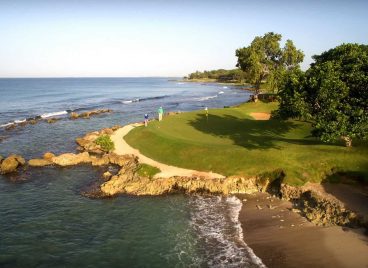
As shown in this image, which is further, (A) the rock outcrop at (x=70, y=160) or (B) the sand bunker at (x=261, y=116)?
(B) the sand bunker at (x=261, y=116)

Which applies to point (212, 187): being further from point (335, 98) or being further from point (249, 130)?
point (249, 130)

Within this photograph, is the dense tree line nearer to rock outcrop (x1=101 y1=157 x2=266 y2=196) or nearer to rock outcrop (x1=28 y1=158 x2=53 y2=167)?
rock outcrop (x1=101 y1=157 x2=266 y2=196)

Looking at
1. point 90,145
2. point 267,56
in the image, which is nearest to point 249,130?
point 90,145

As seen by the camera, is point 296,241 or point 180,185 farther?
point 180,185

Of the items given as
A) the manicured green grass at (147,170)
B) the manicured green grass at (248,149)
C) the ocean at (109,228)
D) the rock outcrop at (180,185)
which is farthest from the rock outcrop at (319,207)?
the manicured green grass at (147,170)

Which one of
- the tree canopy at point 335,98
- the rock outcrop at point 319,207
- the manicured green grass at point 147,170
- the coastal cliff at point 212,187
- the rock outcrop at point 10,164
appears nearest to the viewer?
the rock outcrop at point 319,207

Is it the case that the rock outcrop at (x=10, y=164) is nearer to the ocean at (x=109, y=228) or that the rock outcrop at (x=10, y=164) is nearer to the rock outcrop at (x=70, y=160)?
the ocean at (x=109, y=228)
